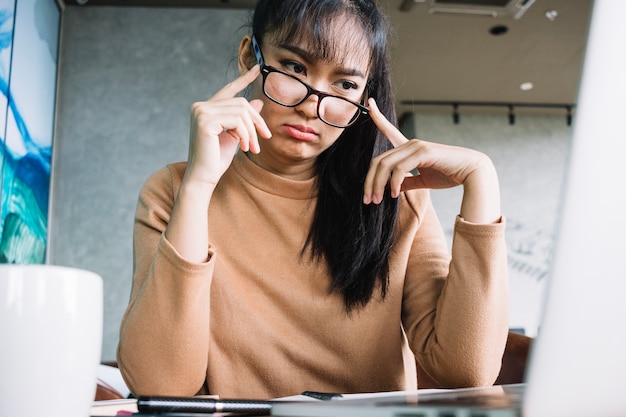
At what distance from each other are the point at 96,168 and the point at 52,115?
0.39 meters

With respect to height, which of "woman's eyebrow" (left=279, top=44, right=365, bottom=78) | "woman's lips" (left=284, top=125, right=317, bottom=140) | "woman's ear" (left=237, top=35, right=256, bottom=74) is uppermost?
"woman's ear" (left=237, top=35, right=256, bottom=74)

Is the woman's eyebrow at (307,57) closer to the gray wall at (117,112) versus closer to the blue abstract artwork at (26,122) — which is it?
the blue abstract artwork at (26,122)

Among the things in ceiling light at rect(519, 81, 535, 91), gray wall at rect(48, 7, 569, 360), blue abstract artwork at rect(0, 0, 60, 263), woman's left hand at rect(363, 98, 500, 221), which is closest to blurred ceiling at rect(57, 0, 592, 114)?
ceiling light at rect(519, 81, 535, 91)

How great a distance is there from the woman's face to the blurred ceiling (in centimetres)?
248

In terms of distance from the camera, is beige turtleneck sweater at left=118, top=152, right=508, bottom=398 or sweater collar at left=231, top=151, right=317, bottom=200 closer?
beige turtleneck sweater at left=118, top=152, right=508, bottom=398

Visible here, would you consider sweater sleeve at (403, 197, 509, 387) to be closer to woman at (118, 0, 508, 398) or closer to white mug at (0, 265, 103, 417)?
woman at (118, 0, 508, 398)

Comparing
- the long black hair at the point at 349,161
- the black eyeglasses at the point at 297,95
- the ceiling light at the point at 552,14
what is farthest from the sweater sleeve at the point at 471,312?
the ceiling light at the point at 552,14

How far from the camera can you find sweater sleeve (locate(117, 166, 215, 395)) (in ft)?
2.58

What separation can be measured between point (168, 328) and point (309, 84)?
1.66ft

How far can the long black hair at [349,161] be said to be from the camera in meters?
1.03

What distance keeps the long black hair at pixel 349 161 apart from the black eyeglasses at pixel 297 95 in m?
0.07

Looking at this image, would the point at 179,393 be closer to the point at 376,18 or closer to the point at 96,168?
the point at 376,18

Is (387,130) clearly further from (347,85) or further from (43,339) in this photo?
(43,339)

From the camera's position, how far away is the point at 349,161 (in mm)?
1184
